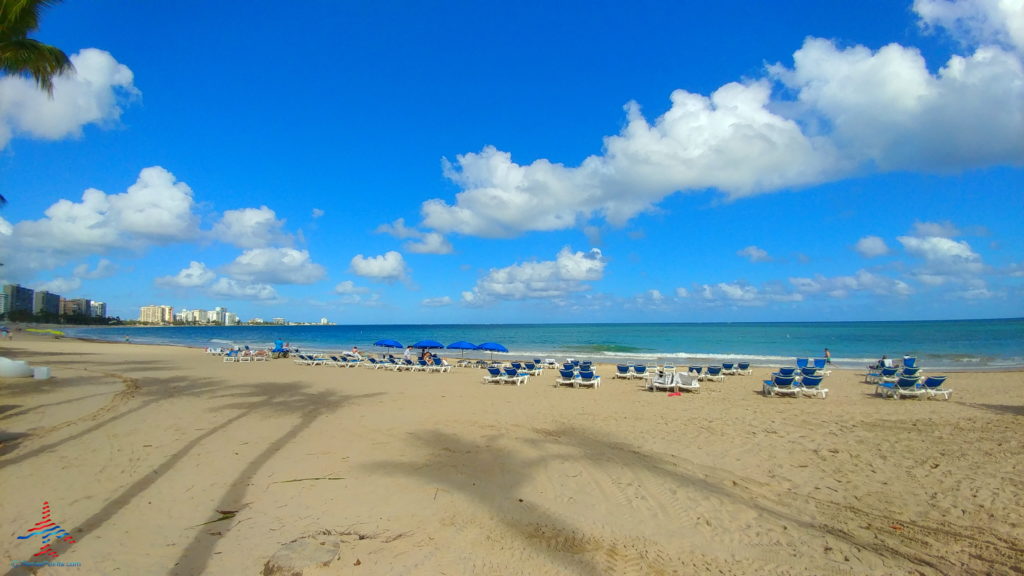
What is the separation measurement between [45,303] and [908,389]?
18533 cm

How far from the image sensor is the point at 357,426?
30.4 ft

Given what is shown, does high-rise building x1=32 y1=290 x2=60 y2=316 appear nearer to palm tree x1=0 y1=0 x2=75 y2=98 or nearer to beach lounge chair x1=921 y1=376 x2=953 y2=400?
palm tree x1=0 y1=0 x2=75 y2=98

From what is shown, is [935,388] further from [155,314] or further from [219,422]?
[155,314]

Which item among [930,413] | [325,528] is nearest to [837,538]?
[325,528]

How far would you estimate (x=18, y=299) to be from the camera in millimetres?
122375

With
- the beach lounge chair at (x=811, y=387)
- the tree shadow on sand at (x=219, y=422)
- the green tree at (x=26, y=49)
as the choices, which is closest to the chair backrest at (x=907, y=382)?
the beach lounge chair at (x=811, y=387)

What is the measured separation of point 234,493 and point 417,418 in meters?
4.61

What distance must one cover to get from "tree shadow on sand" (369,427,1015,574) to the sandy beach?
0.03 m

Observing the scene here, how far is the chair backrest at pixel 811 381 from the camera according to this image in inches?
542

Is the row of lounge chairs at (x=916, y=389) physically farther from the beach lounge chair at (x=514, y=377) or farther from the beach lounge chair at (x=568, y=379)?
the beach lounge chair at (x=514, y=377)

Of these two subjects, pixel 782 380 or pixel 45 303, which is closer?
pixel 782 380

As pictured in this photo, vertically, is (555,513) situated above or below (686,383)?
below

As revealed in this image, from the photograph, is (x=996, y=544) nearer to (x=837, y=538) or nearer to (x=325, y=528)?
(x=837, y=538)

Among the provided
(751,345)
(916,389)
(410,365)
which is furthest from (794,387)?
(751,345)
